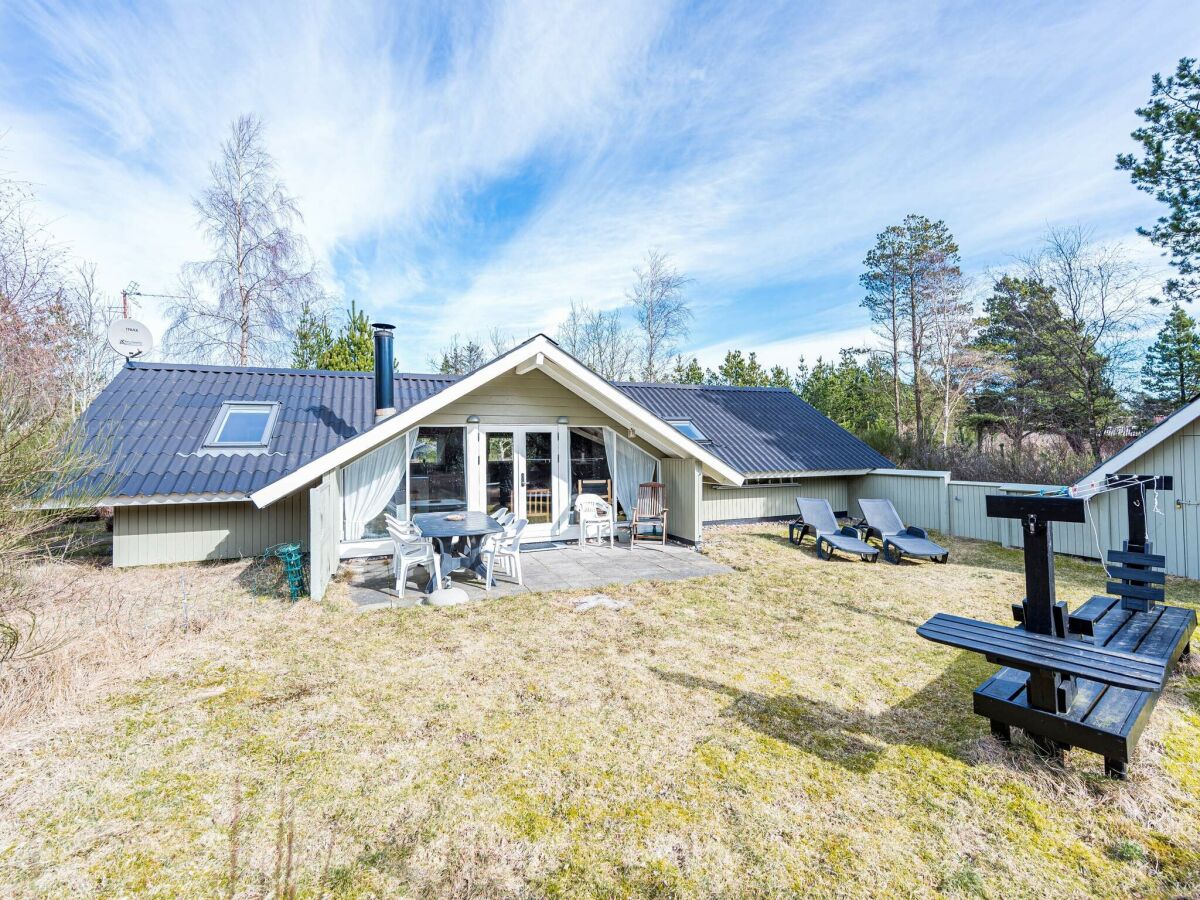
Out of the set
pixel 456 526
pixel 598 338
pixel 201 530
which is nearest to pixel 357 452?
pixel 456 526

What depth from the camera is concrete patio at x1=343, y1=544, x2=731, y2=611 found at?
23.0 feet

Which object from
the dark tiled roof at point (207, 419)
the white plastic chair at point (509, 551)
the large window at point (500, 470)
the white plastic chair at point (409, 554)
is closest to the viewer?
the white plastic chair at point (409, 554)

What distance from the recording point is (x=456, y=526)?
23.8 feet

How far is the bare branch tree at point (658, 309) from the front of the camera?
23984mm

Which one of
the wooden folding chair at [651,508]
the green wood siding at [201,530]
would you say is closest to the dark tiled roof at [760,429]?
the wooden folding chair at [651,508]

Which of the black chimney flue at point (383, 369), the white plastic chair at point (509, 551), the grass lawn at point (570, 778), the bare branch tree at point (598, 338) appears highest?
the bare branch tree at point (598, 338)

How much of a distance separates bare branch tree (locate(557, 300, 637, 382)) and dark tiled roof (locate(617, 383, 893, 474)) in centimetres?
1128

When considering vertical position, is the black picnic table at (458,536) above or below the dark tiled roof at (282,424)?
below

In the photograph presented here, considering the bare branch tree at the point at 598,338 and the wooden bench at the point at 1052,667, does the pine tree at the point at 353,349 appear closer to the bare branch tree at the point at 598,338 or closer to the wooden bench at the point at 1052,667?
the bare branch tree at the point at 598,338

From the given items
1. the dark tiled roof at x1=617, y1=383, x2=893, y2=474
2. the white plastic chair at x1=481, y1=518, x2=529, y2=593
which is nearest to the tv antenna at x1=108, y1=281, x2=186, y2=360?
the white plastic chair at x1=481, y1=518, x2=529, y2=593

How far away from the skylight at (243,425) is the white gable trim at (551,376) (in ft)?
5.22

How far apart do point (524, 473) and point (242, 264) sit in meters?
13.6

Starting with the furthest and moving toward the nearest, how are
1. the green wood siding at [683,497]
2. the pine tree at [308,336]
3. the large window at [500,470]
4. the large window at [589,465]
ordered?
the pine tree at [308,336] < the large window at [589,465] < the green wood siding at [683,497] < the large window at [500,470]

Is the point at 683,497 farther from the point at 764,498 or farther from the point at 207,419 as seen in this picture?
the point at 207,419
